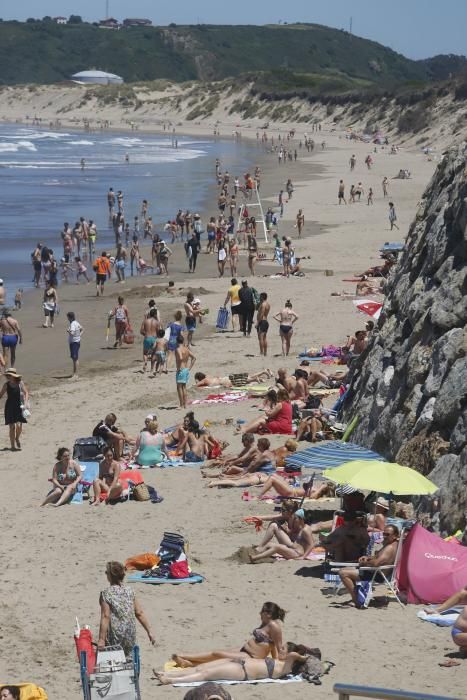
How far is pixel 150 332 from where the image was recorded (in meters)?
20.7

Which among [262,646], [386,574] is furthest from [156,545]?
[262,646]

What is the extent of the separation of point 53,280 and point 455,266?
14717 millimetres

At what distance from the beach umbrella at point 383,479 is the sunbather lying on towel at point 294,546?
80 cm

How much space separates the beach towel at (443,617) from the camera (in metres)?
9.62

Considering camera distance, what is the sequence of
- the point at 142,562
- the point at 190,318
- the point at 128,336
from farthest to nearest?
the point at 128,336, the point at 190,318, the point at 142,562

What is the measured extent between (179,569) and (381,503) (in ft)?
8.23

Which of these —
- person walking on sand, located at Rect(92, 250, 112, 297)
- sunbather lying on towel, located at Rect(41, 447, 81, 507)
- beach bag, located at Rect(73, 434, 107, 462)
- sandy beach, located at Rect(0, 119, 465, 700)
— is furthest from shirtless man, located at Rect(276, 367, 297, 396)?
person walking on sand, located at Rect(92, 250, 112, 297)

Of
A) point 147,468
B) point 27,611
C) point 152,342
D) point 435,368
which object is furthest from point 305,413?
point 27,611

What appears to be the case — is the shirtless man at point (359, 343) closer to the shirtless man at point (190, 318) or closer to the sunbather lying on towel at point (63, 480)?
the shirtless man at point (190, 318)

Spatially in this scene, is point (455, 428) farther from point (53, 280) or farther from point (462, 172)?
point (53, 280)

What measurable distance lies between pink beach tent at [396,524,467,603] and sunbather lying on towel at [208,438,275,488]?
3998mm

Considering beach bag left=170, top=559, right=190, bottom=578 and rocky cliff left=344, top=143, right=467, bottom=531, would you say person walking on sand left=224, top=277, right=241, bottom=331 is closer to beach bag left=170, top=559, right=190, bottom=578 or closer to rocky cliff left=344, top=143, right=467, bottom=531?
rocky cliff left=344, top=143, right=467, bottom=531

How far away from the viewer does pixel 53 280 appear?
1080 inches

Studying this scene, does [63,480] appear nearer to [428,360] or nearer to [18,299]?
[428,360]
